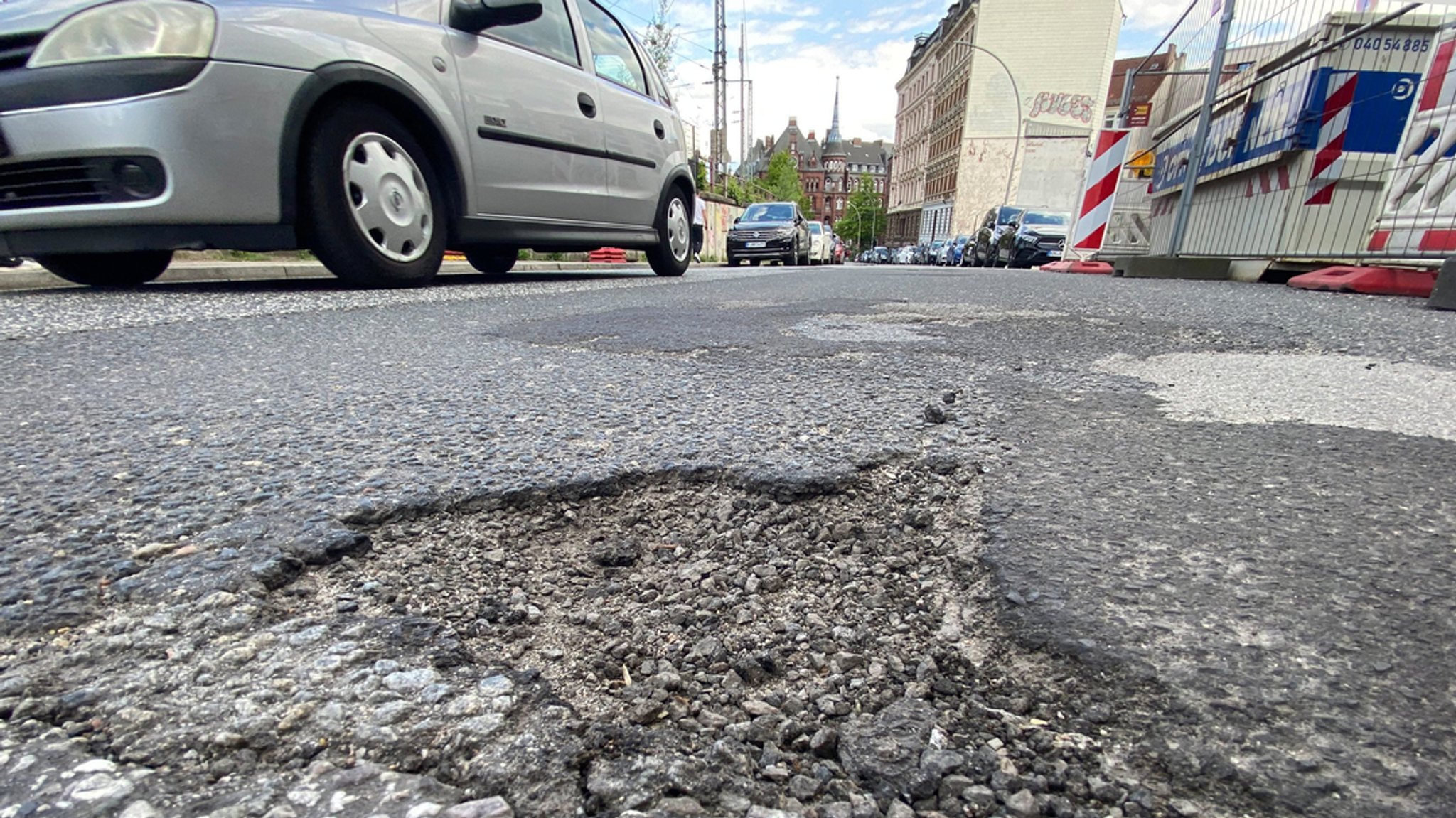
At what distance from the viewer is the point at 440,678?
2.33 ft

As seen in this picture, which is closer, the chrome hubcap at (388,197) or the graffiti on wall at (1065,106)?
the chrome hubcap at (388,197)

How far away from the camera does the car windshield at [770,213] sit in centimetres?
1678

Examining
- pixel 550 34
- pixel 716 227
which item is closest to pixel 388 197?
pixel 550 34

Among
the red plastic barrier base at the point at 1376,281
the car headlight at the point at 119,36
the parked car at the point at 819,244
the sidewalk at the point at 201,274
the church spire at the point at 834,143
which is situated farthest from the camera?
the church spire at the point at 834,143

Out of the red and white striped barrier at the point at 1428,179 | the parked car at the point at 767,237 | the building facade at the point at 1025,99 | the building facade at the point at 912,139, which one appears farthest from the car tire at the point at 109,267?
the building facade at the point at 912,139

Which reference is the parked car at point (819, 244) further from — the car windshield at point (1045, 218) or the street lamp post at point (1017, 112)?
the car windshield at point (1045, 218)

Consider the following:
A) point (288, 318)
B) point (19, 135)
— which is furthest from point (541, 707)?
point (19, 135)

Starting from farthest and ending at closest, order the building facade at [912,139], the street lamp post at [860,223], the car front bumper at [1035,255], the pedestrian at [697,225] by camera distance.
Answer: the street lamp post at [860,223], the building facade at [912,139], the car front bumper at [1035,255], the pedestrian at [697,225]

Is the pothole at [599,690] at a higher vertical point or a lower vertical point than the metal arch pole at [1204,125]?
lower

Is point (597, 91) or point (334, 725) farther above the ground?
point (597, 91)

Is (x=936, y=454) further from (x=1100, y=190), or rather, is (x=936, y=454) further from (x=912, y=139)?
(x=912, y=139)

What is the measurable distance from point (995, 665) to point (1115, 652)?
12 centimetres

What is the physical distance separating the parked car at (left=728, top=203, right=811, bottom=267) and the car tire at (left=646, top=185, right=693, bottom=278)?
9478 mm

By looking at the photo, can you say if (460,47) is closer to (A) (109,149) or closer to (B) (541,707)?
(A) (109,149)
